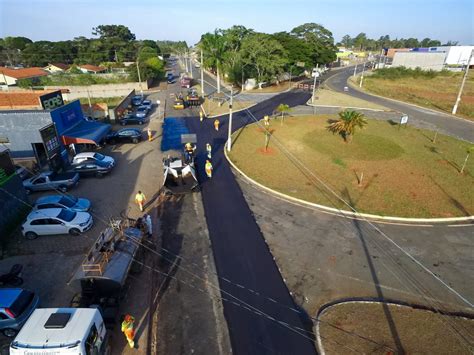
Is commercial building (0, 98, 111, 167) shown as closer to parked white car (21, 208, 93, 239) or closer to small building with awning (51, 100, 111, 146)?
small building with awning (51, 100, 111, 146)

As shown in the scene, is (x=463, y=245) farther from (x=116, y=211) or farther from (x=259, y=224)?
(x=116, y=211)

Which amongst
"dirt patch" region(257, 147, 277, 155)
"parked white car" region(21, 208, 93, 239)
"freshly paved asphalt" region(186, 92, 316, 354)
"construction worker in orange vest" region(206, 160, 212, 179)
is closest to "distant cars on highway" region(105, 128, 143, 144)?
"freshly paved asphalt" region(186, 92, 316, 354)

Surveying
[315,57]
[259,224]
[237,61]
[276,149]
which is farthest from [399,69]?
[259,224]

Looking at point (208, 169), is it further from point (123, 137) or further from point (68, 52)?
point (68, 52)

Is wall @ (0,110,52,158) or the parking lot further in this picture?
wall @ (0,110,52,158)

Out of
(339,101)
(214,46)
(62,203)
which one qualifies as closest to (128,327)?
(62,203)

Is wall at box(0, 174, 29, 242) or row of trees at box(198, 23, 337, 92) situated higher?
row of trees at box(198, 23, 337, 92)
